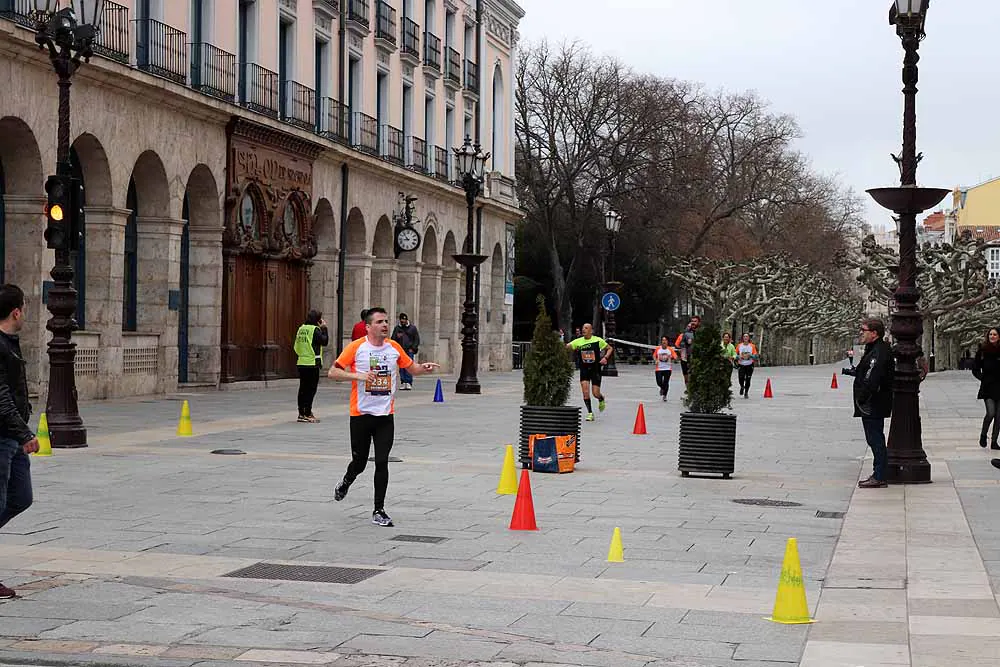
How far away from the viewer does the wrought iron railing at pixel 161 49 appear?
27781 mm

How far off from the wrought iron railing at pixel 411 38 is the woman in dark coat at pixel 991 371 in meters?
26.6

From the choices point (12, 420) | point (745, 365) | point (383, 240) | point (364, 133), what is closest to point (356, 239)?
point (383, 240)

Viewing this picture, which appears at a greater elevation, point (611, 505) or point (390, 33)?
point (390, 33)

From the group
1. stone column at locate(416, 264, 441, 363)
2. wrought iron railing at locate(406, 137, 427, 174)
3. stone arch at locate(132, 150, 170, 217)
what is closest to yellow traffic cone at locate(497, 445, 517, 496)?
stone arch at locate(132, 150, 170, 217)

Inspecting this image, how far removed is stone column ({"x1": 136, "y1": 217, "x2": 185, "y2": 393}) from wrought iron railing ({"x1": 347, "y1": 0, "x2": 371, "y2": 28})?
37.8 feet

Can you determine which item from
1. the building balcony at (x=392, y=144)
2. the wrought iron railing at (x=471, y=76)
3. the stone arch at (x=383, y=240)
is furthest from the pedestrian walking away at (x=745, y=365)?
the wrought iron railing at (x=471, y=76)

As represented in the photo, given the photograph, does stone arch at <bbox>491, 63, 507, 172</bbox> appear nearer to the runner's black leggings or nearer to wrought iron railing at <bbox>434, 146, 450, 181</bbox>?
wrought iron railing at <bbox>434, 146, 450, 181</bbox>

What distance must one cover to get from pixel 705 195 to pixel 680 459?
5866cm

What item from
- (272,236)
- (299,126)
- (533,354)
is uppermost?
(299,126)

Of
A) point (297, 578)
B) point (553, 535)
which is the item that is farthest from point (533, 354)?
point (297, 578)

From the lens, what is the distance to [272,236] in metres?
33.5

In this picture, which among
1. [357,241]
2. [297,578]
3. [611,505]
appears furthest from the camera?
[357,241]

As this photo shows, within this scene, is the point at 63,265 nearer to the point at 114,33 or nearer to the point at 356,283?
the point at 114,33

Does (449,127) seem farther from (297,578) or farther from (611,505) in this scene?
(297,578)
